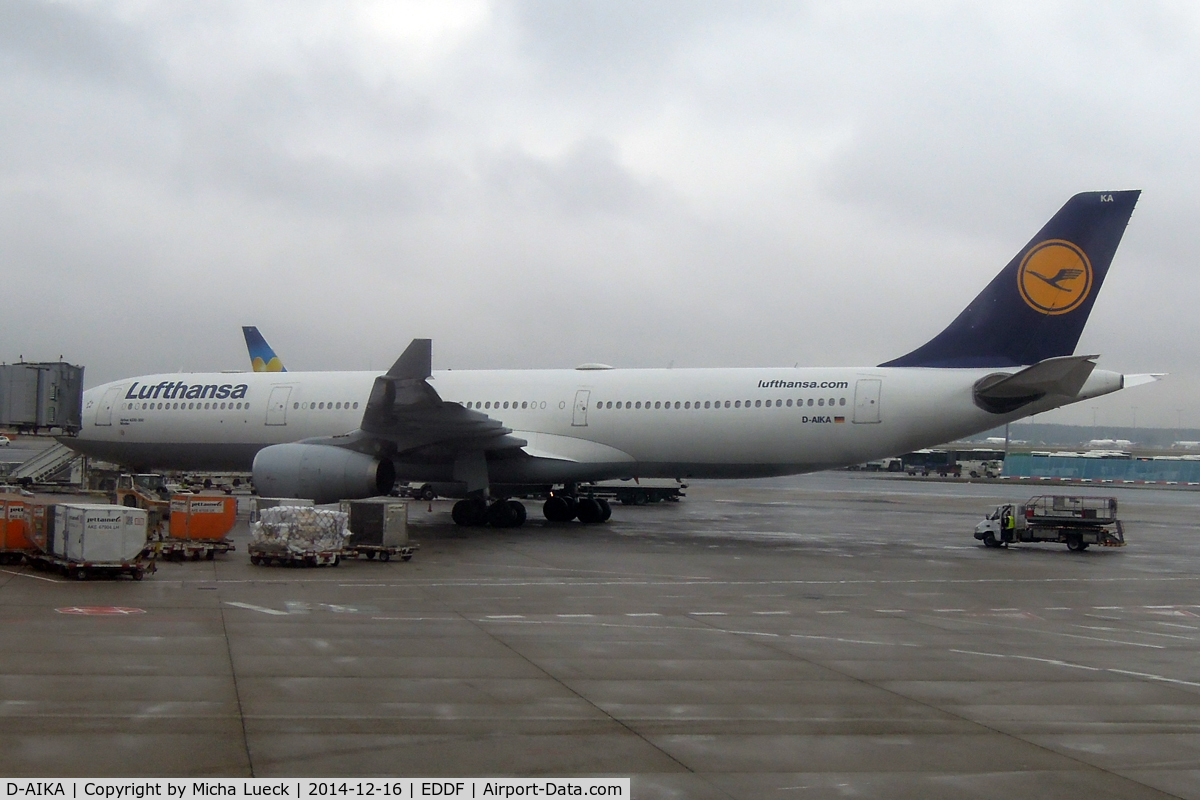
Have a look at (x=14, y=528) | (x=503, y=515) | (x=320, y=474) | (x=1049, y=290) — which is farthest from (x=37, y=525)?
(x=1049, y=290)

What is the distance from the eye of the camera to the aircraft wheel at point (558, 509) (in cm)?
2778

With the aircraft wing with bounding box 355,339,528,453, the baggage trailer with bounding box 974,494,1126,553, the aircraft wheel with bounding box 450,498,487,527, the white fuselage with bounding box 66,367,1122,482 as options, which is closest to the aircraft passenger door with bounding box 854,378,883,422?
the white fuselage with bounding box 66,367,1122,482

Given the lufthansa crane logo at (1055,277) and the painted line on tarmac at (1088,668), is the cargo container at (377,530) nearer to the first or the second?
the painted line on tarmac at (1088,668)

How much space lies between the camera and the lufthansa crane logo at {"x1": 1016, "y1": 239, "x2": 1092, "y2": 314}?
22094 millimetres

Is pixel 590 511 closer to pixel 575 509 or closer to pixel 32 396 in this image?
pixel 575 509

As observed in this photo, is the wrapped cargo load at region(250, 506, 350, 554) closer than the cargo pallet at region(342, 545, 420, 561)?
Yes

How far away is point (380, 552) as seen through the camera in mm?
18484

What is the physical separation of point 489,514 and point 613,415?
3.79 metres

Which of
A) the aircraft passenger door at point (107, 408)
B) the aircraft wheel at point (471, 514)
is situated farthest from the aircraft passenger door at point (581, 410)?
the aircraft passenger door at point (107, 408)

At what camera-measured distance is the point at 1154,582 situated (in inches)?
697

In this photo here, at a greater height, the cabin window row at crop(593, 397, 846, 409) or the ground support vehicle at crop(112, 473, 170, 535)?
the cabin window row at crop(593, 397, 846, 409)

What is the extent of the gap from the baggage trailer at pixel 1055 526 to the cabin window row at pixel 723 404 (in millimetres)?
4518

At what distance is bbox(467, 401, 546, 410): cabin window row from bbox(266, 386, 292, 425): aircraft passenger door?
4.75 m

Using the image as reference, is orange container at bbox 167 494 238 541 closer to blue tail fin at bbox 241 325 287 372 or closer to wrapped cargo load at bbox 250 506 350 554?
wrapped cargo load at bbox 250 506 350 554
